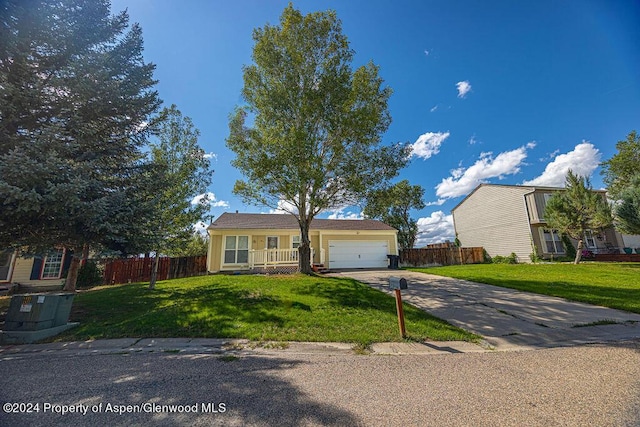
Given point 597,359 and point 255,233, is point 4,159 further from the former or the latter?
point 255,233

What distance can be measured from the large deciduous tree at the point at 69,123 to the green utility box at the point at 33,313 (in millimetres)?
1493

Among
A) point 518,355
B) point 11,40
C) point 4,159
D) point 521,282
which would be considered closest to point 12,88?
point 11,40

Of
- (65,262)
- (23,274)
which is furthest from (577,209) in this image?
(23,274)

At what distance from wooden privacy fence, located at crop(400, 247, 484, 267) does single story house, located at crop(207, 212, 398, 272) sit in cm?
302

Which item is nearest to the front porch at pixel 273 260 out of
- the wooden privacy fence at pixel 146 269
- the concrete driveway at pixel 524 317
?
the wooden privacy fence at pixel 146 269

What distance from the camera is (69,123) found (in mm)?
6309

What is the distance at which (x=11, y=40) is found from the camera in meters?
5.91

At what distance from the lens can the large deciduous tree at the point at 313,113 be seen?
10781 mm

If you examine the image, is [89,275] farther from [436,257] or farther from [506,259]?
[506,259]

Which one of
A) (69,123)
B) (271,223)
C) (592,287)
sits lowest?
(592,287)

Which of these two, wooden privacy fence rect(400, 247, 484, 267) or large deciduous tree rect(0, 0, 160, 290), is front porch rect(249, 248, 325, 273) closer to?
large deciduous tree rect(0, 0, 160, 290)

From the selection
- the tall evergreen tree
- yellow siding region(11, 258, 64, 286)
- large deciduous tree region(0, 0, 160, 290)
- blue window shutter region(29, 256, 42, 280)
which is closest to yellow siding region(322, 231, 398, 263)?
large deciduous tree region(0, 0, 160, 290)

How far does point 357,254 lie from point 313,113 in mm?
11122

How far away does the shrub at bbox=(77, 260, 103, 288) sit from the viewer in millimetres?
14125
